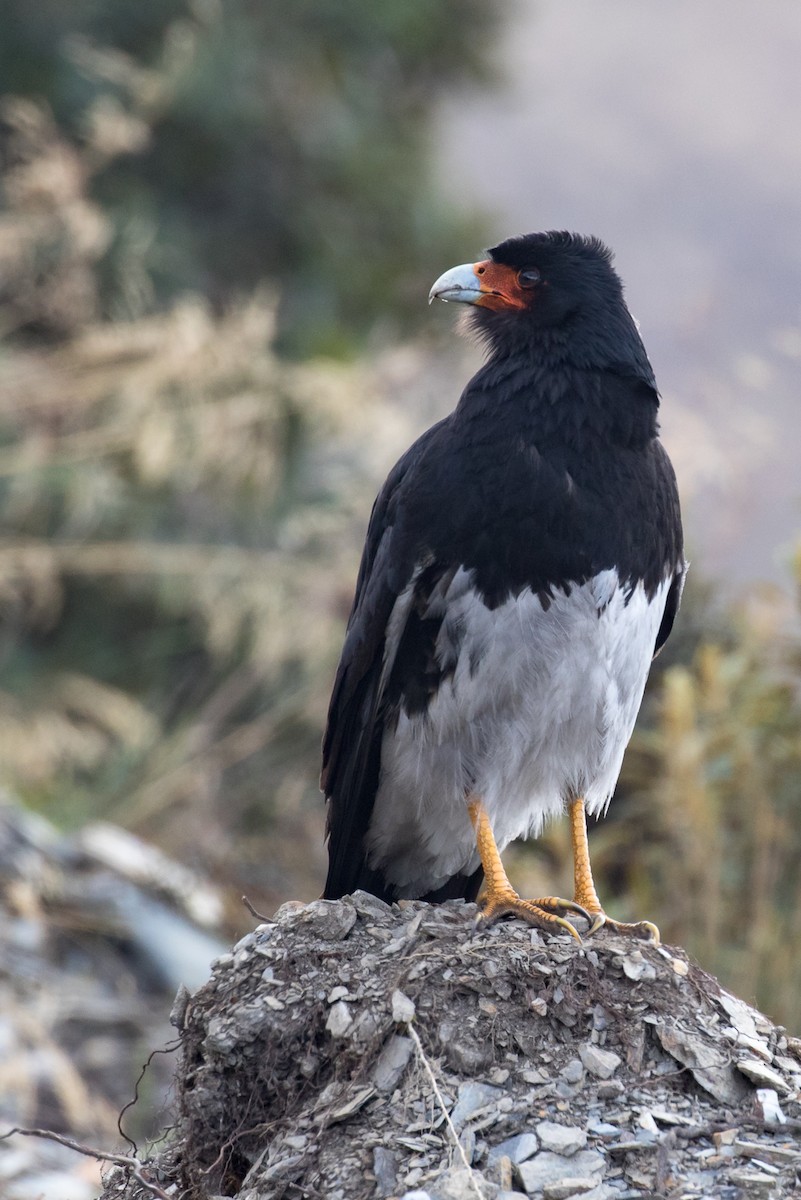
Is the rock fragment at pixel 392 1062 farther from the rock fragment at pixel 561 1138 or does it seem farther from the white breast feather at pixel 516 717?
the white breast feather at pixel 516 717

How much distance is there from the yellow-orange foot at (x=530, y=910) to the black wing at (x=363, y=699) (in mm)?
547

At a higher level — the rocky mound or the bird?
the bird

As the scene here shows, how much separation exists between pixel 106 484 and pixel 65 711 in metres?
1.17

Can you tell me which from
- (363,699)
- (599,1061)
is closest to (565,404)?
(363,699)

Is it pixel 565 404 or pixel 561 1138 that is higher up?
pixel 565 404

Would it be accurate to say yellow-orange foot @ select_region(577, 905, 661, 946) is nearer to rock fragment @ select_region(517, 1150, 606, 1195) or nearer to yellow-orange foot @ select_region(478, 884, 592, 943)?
yellow-orange foot @ select_region(478, 884, 592, 943)

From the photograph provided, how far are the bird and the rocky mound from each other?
243mm

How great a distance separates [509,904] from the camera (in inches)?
120

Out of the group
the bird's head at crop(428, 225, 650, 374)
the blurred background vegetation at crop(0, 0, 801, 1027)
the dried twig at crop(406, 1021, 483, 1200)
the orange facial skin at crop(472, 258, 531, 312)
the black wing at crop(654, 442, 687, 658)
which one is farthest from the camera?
the blurred background vegetation at crop(0, 0, 801, 1027)

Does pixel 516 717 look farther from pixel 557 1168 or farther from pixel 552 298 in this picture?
pixel 557 1168

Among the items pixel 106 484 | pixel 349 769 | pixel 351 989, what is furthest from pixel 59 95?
pixel 351 989

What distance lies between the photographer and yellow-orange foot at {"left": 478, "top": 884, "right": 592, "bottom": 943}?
300cm

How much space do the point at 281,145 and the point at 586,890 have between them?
1125cm

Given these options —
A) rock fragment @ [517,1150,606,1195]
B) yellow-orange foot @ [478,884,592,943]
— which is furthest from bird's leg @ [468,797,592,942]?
rock fragment @ [517,1150,606,1195]
